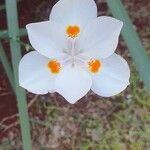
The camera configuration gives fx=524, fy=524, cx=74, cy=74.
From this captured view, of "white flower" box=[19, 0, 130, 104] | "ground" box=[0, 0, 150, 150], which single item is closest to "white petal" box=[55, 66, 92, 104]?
"white flower" box=[19, 0, 130, 104]

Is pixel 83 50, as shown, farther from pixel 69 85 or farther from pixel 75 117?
pixel 75 117

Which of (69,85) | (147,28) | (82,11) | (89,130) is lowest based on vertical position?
(89,130)

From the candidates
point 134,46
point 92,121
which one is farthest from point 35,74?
point 92,121

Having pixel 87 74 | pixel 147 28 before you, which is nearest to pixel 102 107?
pixel 147 28

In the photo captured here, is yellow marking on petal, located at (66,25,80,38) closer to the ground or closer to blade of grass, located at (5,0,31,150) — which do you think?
blade of grass, located at (5,0,31,150)

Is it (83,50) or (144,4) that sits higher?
(83,50)

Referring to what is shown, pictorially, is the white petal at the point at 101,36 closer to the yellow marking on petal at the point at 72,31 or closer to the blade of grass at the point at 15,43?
the yellow marking on petal at the point at 72,31

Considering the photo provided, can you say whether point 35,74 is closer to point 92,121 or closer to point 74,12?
point 74,12

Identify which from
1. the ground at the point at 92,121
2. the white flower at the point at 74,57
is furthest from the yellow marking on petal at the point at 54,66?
the ground at the point at 92,121
